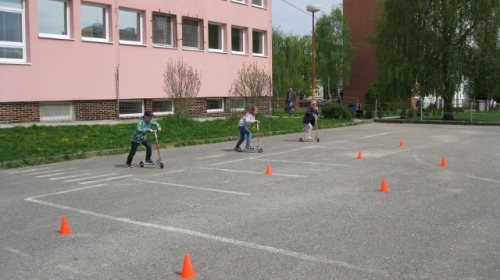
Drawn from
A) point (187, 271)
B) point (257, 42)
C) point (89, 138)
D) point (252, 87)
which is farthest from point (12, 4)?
point (187, 271)

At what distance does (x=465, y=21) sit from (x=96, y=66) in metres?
22.1

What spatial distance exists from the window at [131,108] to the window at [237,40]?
24.8 feet

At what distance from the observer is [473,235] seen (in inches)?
257

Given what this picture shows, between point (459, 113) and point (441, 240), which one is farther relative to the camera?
point (459, 113)

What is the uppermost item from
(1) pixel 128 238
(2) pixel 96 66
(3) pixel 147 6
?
(3) pixel 147 6

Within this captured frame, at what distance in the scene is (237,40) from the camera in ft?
100

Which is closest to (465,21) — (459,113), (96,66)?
(459,113)

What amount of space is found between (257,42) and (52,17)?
46.5 ft

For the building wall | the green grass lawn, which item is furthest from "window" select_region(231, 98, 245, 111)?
the building wall

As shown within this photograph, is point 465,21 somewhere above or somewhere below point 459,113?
above

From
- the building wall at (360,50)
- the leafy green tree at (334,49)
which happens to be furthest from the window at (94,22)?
the leafy green tree at (334,49)

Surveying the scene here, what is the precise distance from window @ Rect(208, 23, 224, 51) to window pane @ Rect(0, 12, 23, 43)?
35.4 ft

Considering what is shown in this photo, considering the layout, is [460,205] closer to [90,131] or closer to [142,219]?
[142,219]

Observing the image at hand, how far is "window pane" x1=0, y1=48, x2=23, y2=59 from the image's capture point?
746 inches
